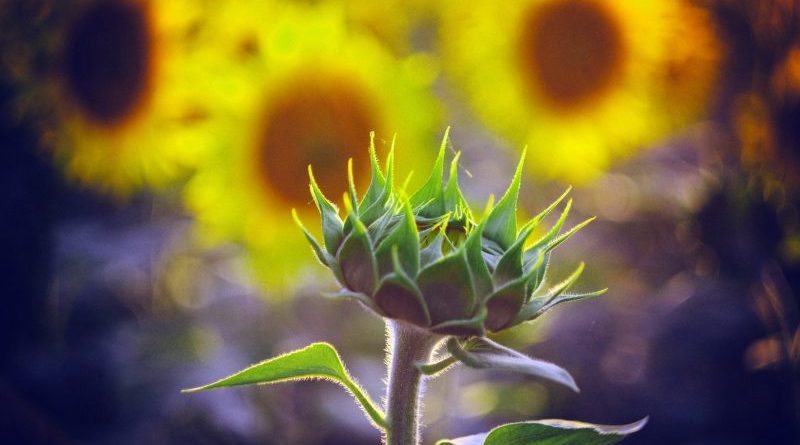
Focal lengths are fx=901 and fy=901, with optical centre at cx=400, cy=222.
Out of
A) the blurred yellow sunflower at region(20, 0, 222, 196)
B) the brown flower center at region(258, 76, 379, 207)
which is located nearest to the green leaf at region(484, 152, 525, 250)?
the brown flower center at region(258, 76, 379, 207)

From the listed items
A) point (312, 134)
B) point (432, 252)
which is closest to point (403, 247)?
point (432, 252)

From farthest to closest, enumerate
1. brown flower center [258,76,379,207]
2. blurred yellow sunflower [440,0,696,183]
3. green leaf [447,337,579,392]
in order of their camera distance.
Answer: blurred yellow sunflower [440,0,696,183]
brown flower center [258,76,379,207]
green leaf [447,337,579,392]

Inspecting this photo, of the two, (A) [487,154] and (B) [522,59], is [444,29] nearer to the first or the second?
(B) [522,59]

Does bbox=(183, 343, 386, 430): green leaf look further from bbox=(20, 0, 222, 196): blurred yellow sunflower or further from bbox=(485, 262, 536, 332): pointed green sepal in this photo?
bbox=(20, 0, 222, 196): blurred yellow sunflower

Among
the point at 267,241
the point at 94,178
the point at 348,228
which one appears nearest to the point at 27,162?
the point at 94,178

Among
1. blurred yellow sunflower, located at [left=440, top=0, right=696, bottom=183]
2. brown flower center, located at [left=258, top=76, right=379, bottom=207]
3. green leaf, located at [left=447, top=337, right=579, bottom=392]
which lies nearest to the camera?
green leaf, located at [left=447, top=337, right=579, bottom=392]

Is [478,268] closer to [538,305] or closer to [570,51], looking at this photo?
[538,305]

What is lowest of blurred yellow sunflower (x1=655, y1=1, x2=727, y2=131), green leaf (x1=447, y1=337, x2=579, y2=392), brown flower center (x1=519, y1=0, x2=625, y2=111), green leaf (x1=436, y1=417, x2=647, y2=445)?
green leaf (x1=436, y1=417, x2=647, y2=445)

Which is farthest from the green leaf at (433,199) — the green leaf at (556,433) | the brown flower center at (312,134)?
the brown flower center at (312,134)

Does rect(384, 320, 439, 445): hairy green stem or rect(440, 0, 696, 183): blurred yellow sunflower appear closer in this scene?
rect(384, 320, 439, 445): hairy green stem
